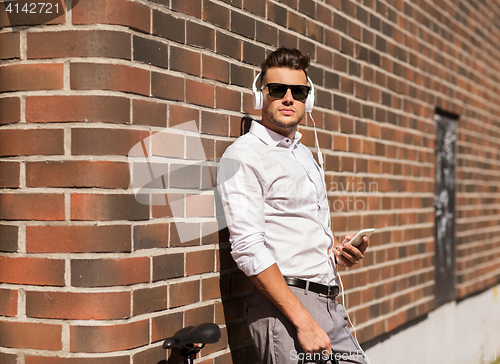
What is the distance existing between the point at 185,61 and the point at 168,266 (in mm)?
968

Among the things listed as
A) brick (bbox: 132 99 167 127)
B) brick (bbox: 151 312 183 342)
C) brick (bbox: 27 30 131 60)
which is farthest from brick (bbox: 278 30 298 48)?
brick (bbox: 151 312 183 342)

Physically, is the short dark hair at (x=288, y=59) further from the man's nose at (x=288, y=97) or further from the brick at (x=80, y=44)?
the brick at (x=80, y=44)

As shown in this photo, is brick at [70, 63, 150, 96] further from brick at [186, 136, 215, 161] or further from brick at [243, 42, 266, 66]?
brick at [243, 42, 266, 66]

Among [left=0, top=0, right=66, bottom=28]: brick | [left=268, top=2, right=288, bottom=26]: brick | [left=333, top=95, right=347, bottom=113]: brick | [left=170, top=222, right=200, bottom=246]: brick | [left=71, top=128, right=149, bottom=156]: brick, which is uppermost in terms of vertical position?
[left=268, top=2, right=288, bottom=26]: brick

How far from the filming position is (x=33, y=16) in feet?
7.11

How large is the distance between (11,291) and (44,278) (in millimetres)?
190

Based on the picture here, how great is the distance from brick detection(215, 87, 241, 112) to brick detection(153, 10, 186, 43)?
341 mm

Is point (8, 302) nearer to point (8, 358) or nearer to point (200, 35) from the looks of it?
point (8, 358)

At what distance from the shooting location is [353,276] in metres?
3.79

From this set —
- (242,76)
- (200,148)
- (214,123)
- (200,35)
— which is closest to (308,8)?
(242,76)

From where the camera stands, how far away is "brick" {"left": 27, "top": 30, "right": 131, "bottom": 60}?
2.09 meters

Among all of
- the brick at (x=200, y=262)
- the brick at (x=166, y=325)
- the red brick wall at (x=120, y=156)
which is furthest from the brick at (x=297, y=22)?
the brick at (x=166, y=325)

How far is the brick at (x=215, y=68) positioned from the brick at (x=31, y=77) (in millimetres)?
715

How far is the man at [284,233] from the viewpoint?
2254 millimetres
